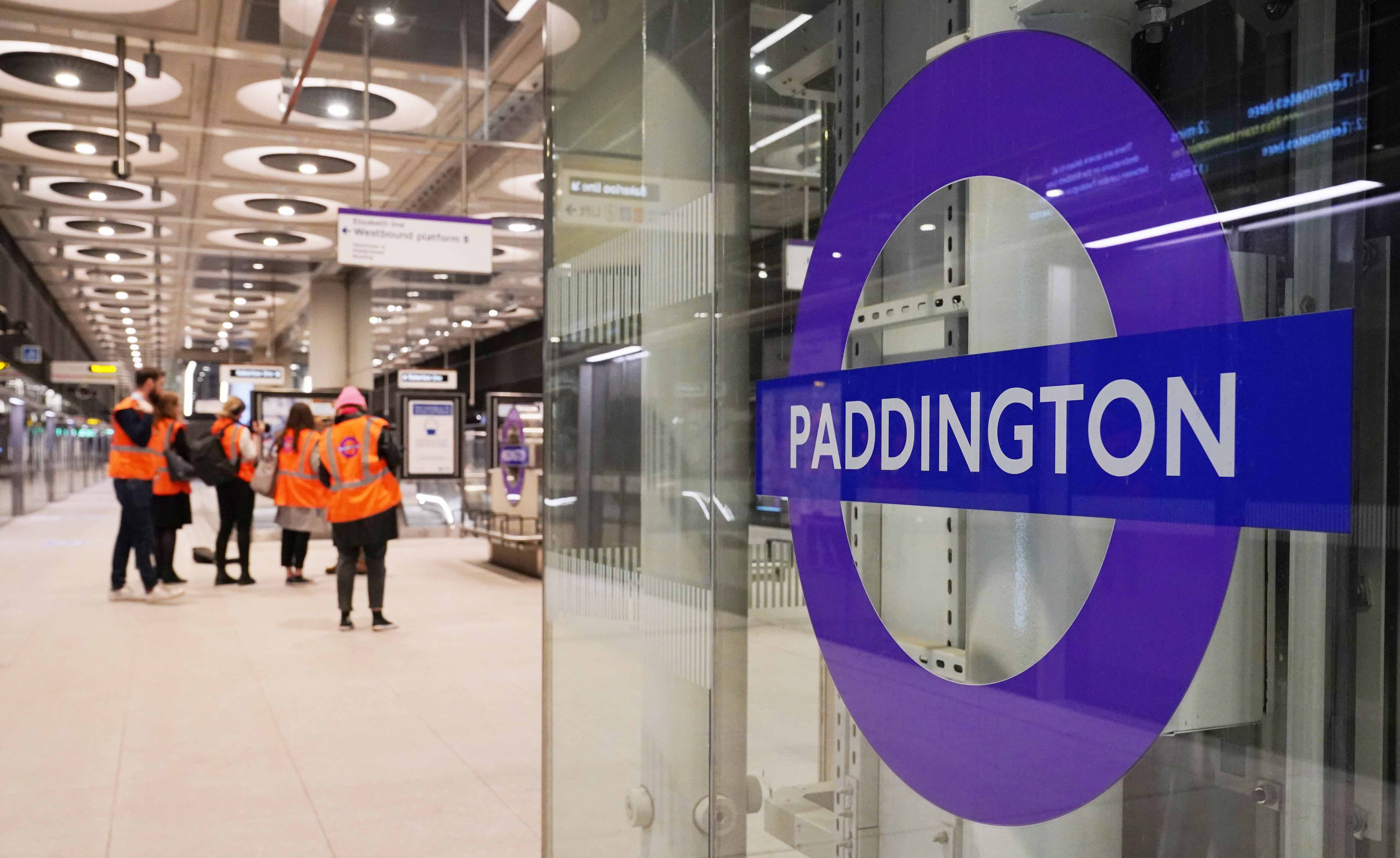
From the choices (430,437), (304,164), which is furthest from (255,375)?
(304,164)

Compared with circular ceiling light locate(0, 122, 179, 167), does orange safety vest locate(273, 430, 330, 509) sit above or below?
below

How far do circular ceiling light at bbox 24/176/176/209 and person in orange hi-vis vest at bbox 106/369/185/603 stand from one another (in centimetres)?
496

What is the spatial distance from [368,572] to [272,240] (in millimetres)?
9268

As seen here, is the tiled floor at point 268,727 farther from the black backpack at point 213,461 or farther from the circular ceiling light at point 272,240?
the circular ceiling light at point 272,240

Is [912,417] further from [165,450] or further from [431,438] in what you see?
[431,438]

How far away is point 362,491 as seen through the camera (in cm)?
704

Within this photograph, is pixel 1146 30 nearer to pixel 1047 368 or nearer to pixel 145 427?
pixel 1047 368

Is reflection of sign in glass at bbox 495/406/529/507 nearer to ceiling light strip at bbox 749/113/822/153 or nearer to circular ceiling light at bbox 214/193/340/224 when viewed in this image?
circular ceiling light at bbox 214/193/340/224

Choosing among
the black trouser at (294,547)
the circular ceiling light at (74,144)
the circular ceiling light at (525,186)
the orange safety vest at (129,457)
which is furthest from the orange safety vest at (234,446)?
the circular ceiling light at (525,186)

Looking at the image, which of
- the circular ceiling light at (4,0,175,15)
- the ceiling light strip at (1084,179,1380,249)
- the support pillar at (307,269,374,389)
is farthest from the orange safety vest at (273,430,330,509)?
the ceiling light strip at (1084,179,1380,249)

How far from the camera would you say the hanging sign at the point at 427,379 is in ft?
65.4

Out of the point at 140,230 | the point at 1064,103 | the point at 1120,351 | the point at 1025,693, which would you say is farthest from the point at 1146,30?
the point at 140,230

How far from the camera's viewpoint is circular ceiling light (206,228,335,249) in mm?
14602

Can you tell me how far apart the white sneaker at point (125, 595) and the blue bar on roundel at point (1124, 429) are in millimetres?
8468
